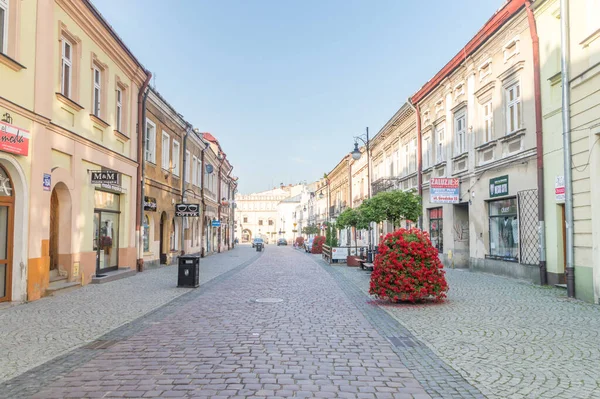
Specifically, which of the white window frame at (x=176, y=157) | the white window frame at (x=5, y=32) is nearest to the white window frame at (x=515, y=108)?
the white window frame at (x=5, y=32)

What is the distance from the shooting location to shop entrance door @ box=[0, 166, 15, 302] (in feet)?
33.0

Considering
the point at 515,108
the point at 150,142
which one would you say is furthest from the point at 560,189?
the point at 150,142

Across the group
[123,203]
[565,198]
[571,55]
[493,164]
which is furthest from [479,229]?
[123,203]

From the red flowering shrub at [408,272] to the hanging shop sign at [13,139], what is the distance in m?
7.96

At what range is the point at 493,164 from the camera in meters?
15.8

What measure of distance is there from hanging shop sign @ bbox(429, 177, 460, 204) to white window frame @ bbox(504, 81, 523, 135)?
3467mm

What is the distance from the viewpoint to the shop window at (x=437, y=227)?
2098cm

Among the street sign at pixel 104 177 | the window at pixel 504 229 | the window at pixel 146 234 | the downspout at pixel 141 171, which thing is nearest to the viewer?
the street sign at pixel 104 177

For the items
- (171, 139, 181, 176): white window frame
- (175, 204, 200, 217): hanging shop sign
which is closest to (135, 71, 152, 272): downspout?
(175, 204, 200, 217): hanging shop sign

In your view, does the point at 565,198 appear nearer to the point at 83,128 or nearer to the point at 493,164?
the point at 493,164

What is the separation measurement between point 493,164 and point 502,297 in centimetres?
624

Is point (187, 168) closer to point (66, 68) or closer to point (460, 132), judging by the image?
point (66, 68)

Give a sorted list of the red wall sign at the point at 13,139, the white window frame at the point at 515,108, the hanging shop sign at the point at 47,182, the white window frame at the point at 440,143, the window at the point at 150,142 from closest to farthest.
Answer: the red wall sign at the point at 13,139
the hanging shop sign at the point at 47,182
the white window frame at the point at 515,108
the window at the point at 150,142
the white window frame at the point at 440,143

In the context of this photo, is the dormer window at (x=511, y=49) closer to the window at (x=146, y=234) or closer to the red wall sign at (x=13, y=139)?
the red wall sign at (x=13, y=139)
